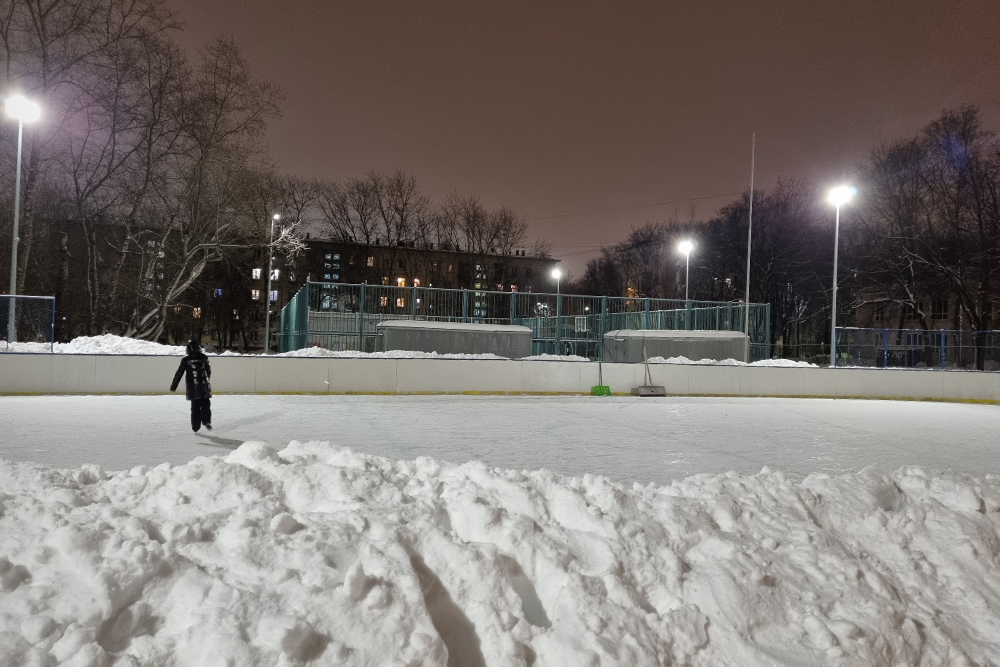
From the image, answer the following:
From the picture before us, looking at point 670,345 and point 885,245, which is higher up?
point 885,245

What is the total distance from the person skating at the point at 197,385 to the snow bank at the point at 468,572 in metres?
5.57

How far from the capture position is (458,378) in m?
19.1

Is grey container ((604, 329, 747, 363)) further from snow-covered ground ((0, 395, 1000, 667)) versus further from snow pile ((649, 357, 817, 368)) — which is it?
snow-covered ground ((0, 395, 1000, 667))

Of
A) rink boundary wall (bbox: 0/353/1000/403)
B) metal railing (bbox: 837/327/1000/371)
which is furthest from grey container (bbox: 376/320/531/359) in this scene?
metal railing (bbox: 837/327/1000/371)

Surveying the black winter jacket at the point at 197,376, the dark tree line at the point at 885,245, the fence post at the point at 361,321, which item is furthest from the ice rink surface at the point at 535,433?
the dark tree line at the point at 885,245

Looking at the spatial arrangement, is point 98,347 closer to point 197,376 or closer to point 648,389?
point 197,376

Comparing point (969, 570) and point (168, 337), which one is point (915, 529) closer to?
point (969, 570)

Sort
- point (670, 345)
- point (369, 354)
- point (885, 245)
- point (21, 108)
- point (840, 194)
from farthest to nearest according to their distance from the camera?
point (885, 245) < point (840, 194) < point (670, 345) < point (369, 354) < point (21, 108)

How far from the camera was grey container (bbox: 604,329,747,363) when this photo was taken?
74.1ft

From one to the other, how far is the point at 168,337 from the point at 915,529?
193 ft

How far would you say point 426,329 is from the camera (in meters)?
20.9

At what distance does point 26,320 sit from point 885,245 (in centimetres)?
4327

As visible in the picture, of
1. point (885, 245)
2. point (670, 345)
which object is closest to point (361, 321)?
point (670, 345)

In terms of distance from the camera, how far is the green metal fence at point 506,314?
20.8 metres
